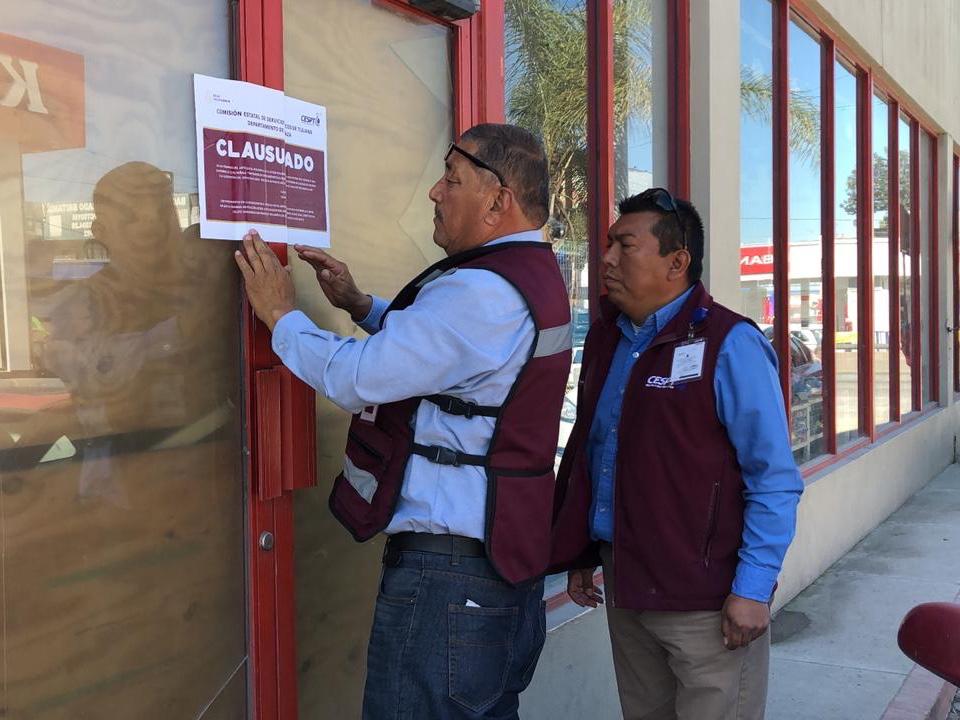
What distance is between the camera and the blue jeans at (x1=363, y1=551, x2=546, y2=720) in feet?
6.73

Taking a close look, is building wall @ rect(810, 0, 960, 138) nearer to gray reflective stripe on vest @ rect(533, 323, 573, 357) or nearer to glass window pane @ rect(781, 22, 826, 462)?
glass window pane @ rect(781, 22, 826, 462)


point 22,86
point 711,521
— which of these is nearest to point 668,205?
point 711,521

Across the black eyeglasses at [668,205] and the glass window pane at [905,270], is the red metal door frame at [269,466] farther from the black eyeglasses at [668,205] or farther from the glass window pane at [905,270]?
the glass window pane at [905,270]

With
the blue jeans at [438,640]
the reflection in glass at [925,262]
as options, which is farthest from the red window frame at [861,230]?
the blue jeans at [438,640]

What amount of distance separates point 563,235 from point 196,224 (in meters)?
2.21

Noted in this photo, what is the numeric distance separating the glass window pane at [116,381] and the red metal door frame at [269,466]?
4cm

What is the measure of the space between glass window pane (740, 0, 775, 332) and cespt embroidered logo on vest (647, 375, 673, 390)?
3112 millimetres

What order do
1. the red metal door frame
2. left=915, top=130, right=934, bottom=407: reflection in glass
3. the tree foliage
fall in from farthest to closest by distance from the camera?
left=915, top=130, right=934, bottom=407: reflection in glass, the tree foliage, the red metal door frame

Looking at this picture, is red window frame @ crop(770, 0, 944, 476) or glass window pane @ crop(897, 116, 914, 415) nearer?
red window frame @ crop(770, 0, 944, 476)

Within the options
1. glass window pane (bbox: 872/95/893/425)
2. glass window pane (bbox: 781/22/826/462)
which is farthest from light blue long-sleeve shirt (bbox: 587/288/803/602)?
glass window pane (bbox: 872/95/893/425)

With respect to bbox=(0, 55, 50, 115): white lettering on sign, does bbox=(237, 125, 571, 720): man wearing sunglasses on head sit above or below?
below

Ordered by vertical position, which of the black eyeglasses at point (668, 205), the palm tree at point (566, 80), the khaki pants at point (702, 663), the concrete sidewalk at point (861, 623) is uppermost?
the palm tree at point (566, 80)

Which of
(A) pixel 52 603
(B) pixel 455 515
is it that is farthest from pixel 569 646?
(A) pixel 52 603

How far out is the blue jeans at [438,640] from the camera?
6.73 ft
